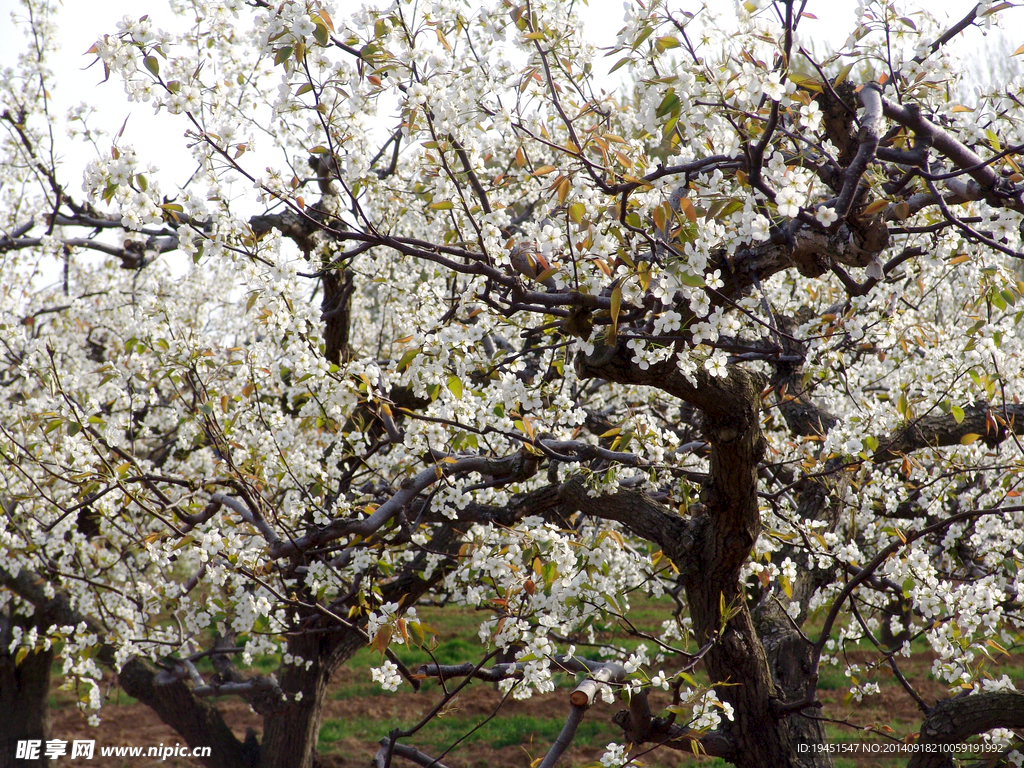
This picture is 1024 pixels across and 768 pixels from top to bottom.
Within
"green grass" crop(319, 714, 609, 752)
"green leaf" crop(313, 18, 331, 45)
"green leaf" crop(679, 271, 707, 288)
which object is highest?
"green leaf" crop(313, 18, 331, 45)

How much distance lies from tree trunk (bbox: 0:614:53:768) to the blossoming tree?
0.03 meters

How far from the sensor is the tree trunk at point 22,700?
5.17m

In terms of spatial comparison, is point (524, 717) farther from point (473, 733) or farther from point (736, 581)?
point (736, 581)

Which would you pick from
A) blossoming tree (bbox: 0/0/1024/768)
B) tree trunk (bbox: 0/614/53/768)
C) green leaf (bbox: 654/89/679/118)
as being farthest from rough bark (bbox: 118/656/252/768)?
green leaf (bbox: 654/89/679/118)

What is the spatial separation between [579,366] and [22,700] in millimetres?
5521

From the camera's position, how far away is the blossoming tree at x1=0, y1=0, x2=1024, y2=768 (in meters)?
1.85

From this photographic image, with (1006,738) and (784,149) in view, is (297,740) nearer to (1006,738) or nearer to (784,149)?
(1006,738)

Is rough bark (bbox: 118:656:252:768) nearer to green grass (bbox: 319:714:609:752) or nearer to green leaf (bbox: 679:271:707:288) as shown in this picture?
green grass (bbox: 319:714:609:752)

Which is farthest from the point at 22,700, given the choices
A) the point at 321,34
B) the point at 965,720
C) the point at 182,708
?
the point at 965,720

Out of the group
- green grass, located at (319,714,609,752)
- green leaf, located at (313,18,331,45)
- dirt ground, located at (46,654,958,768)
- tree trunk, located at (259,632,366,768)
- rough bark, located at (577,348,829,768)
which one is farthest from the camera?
green grass, located at (319,714,609,752)

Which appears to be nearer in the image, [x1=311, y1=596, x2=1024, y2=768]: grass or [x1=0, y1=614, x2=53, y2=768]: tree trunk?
[x1=0, y1=614, x2=53, y2=768]: tree trunk

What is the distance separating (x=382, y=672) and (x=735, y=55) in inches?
92.2

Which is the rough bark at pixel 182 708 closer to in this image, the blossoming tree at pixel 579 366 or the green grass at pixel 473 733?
the blossoming tree at pixel 579 366

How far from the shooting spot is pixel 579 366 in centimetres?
217
